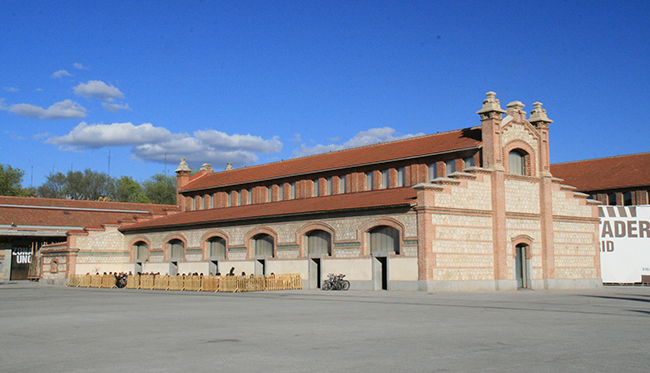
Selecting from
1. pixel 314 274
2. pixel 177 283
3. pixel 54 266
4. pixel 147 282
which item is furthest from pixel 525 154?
pixel 54 266

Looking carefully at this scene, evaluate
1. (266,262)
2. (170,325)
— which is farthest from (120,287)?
(170,325)

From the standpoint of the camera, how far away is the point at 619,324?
15484 millimetres

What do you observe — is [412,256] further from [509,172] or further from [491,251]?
[509,172]

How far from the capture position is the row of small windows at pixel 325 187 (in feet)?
126

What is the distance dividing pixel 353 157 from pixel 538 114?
1296 cm

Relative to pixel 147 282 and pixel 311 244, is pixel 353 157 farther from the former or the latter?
pixel 147 282

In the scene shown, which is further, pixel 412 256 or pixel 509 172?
pixel 509 172

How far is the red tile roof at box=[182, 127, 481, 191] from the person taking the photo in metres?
38.2

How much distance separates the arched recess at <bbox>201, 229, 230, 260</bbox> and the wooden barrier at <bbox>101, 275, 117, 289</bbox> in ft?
22.1

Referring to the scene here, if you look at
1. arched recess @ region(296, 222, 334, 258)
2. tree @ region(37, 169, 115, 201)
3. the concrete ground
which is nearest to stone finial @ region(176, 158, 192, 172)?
arched recess @ region(296, 222, 334, 258)

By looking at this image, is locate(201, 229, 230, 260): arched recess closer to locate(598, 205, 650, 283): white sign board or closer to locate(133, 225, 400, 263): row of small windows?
locate(133, 225, 400, 263): row of small windows

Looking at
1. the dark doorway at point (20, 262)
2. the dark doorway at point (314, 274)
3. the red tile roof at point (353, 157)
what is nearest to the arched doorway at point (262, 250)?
the dark doorway at point (314, 274)

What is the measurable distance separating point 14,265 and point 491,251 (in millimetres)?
46866

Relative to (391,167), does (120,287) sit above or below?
below
